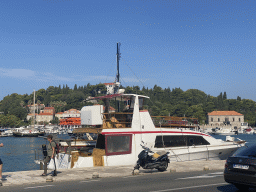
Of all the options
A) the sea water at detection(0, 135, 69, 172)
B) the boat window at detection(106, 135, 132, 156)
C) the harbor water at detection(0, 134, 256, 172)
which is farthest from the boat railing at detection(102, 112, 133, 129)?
the harbor water at detection(0, 134, 256, 172)

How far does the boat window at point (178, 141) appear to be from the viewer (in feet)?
64.6

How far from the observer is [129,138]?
18.5 metres

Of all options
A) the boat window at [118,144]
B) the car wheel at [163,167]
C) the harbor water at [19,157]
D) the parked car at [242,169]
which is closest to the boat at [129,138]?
the boat window at [118,144]

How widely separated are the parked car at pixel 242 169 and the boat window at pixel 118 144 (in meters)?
9.73

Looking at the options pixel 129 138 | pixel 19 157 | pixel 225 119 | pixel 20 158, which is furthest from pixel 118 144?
pixel 225 119

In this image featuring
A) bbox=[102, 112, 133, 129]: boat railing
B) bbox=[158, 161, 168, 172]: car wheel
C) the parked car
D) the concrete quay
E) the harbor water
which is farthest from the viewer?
the harbor water

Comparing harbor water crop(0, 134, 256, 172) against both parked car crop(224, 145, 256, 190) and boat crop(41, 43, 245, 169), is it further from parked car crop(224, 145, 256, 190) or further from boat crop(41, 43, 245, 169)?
parked car crop(224, 145, 256, 190)

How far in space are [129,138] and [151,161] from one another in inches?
168

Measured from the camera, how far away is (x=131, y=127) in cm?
1872

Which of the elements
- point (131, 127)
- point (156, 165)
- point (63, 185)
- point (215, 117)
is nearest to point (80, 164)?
point (131, 127)

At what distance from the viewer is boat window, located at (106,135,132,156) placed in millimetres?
17875

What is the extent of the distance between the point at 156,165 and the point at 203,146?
7.91 m

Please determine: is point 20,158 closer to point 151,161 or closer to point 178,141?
point 178,141

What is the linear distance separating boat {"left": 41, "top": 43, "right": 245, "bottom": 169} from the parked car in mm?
8240
